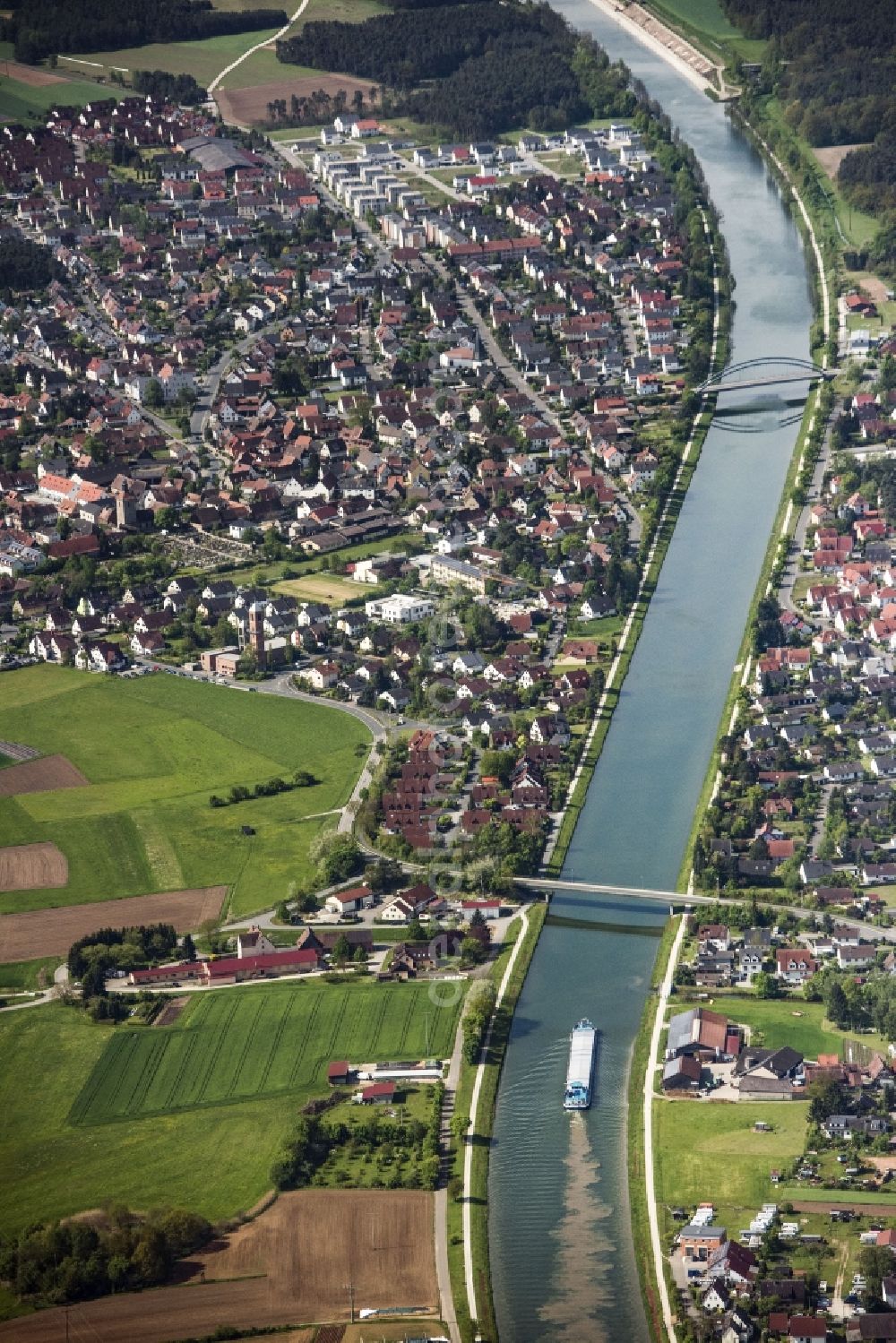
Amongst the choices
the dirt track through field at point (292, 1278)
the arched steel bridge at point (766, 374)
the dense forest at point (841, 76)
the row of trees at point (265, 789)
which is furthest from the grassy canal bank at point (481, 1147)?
the dense forest at point (841, 76)

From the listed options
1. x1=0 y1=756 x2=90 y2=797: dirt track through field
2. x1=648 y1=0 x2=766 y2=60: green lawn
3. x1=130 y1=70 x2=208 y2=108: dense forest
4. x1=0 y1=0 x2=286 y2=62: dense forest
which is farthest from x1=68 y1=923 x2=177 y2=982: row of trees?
x1=0 y1=0 x2=286 y2=62: dense forest

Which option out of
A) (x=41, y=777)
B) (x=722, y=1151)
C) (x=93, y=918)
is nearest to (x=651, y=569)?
(x=41, y=777)

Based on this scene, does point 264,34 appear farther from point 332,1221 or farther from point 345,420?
point 332,1221

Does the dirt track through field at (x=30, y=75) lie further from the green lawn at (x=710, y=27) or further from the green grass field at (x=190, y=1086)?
the green grass field at (x=190, y=1086)

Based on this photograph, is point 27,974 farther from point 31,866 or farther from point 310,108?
point 310,108

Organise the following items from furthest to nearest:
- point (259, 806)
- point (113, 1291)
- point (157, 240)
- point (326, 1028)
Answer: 1. point (157, 240)
2. point (259, 806)
3. point (326, 1028)
4. point (113, 1291)

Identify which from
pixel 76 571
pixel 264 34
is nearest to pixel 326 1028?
pixel 76 571
